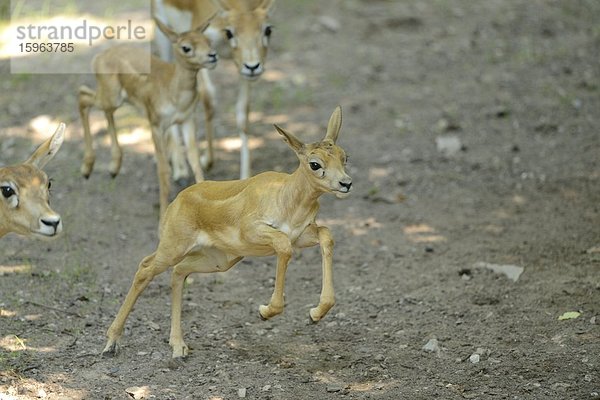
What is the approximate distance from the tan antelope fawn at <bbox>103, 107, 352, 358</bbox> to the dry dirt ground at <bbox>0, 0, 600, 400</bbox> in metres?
0.51

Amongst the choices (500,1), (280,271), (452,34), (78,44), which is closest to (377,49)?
(452,34)

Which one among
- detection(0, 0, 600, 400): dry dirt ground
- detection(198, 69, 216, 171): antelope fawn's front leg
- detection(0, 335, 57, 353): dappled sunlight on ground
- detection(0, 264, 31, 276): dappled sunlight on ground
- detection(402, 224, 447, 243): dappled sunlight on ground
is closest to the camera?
detection(0, 0, 600, 400): dry dirt ground

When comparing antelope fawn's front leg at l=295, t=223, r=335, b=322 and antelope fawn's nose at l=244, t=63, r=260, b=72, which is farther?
antelope fawn's nose at l=244, t=63, r=260, b=72

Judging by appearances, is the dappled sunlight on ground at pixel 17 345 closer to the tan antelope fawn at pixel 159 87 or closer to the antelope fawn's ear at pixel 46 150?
the antelope fawn's ear at pixel 46 150

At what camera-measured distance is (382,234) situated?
31.9 feet

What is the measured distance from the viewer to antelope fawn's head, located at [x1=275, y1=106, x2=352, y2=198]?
265 inches

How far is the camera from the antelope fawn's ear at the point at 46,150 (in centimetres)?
719

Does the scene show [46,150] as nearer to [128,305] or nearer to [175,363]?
[128,305]

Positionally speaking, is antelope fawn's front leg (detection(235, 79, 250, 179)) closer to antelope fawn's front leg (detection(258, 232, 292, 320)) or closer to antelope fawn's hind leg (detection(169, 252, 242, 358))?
antelope fawn's hind leg (detection(169, 252, 242, 358))

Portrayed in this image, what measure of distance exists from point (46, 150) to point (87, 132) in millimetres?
2877

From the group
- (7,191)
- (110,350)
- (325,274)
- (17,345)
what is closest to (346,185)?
(325,274)

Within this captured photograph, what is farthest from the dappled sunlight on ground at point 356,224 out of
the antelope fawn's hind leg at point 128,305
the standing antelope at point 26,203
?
the standing antelope at point 26,203

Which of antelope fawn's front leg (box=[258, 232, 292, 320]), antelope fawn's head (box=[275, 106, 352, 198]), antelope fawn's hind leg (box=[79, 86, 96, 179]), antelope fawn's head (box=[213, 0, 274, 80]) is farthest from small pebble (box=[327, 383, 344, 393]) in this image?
antelope fawn's hind leg (box=[79, 86, 96, 179])

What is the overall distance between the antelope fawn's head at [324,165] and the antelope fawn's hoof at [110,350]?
1756 millimetres
